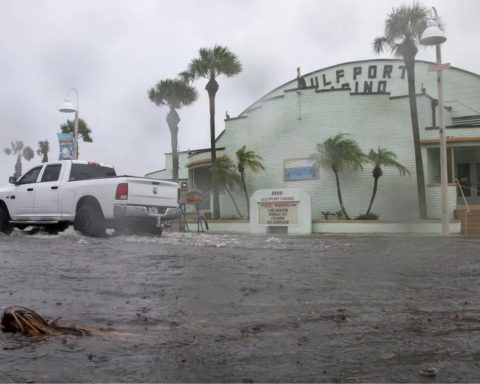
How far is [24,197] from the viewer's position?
362 inches

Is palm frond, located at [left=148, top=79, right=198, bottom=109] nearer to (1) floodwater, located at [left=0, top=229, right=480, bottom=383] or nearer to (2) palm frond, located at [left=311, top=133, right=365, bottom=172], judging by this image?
(2) palm frond, located at [left=311, top=133, right=365, bottom=172]

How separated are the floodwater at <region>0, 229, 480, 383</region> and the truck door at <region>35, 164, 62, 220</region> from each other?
11.2ft

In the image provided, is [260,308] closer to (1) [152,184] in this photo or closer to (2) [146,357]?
(2) [146,357]

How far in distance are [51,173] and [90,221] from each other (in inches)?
63.5

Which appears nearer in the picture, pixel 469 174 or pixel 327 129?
pixel 327 129

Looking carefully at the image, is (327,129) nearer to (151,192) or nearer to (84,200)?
(151,192)

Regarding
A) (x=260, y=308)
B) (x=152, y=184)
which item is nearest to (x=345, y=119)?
(x=260, y=308)

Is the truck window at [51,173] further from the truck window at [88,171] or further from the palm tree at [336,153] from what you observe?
the palm tree at [336,153]

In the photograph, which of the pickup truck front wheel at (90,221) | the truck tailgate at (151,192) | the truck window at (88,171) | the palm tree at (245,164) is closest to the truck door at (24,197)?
the truck window at (88,171)

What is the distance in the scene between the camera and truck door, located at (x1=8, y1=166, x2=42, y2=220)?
9094mm

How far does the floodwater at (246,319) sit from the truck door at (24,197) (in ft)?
12.9

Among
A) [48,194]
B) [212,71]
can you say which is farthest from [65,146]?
[212,71]

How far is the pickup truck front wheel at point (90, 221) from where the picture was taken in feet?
26.2

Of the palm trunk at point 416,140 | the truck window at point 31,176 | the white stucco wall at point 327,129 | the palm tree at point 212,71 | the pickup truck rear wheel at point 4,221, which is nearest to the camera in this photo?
the white stucco wall at point 327,129
